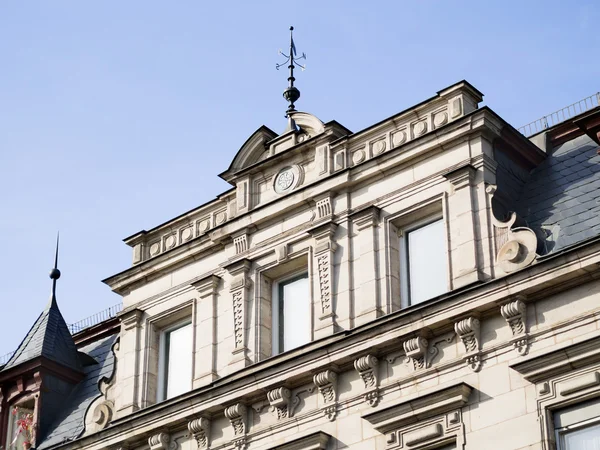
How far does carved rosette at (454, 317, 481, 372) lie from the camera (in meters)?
31.8

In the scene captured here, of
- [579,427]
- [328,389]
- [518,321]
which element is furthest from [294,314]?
[579,427]

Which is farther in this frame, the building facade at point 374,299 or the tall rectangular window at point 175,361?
the tall rectangular window at point 175,361

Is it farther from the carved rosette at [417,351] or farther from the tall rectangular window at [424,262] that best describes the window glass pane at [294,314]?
the carved rosette at [417,351]

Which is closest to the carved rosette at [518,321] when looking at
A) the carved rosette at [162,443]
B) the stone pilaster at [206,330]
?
the stone pilaster at [206,330]

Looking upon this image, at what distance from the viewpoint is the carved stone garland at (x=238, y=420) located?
35281 millimetres

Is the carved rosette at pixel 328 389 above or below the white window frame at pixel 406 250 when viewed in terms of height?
below

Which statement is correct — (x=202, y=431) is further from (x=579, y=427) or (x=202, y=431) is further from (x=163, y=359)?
(x=579, y=427)

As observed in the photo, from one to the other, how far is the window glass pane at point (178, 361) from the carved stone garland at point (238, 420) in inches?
105

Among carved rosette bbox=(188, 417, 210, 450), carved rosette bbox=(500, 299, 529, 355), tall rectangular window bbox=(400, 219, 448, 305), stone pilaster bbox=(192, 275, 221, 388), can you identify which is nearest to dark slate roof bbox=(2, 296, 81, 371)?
stone pilaster bbox=(192, 275, 221, 388)

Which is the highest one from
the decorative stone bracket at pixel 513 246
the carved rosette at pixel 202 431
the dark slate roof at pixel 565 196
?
the dark slate roof at pixel 565 196

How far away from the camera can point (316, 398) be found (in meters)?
34.2

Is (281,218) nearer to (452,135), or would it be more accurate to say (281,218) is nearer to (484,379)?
(452,135)

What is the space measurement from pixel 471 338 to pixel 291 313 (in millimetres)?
6019

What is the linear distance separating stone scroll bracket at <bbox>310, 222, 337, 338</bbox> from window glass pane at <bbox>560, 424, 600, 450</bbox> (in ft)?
22.1
